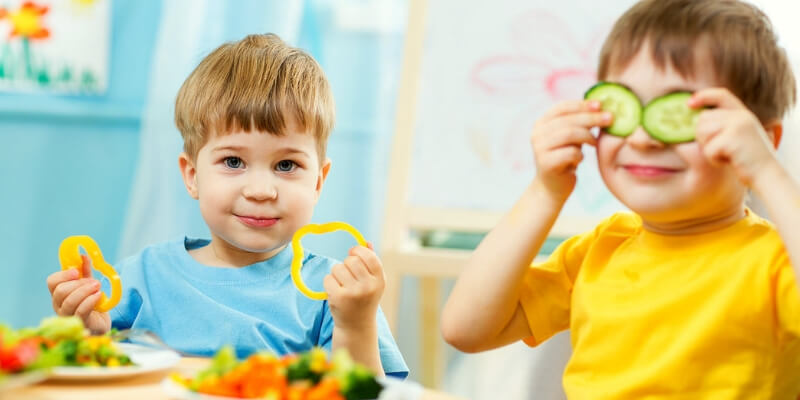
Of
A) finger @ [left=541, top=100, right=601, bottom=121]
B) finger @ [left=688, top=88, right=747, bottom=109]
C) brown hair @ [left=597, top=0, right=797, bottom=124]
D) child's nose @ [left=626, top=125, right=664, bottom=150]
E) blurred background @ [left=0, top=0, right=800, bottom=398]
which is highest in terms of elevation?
brown hair @ [left=597, top=0, right=797, bottom=124]

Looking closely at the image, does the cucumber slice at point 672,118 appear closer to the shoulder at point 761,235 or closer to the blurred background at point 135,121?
the shoulder at point 761,235

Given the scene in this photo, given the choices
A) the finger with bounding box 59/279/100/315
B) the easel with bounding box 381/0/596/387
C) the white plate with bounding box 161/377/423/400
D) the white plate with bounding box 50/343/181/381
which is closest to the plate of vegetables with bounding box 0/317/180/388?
the white plate with bounding box 50/343/181/381

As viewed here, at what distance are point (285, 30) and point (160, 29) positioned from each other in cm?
40

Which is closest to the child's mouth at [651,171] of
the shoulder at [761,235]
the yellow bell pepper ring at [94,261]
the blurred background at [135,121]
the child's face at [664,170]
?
the child's face at [664,170]

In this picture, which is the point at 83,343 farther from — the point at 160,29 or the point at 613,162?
the point at 160,29

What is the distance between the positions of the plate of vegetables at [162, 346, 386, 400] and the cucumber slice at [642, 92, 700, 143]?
369 mm

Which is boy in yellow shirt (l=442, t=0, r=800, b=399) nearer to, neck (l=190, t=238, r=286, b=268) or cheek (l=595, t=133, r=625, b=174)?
cheek (l=595, t=133, r=625, b=174)

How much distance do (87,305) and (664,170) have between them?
0.73m

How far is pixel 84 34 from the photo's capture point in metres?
2.73

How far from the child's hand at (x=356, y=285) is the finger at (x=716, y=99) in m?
Result: 0.43

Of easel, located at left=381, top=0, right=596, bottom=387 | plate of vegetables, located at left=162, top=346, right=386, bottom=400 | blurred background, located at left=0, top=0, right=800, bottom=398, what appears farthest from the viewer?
blurred background, located at left=0, top=0, right=800, bottom=398

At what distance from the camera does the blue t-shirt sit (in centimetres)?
121

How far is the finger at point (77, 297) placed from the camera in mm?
1132

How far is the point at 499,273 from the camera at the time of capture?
3.28 feet
